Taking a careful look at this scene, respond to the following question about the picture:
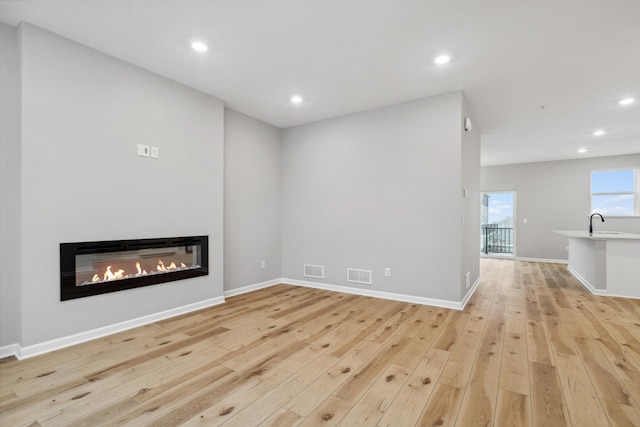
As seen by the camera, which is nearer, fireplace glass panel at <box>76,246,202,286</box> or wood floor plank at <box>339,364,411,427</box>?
wood floor plank at <box>339,364,411,427</box>

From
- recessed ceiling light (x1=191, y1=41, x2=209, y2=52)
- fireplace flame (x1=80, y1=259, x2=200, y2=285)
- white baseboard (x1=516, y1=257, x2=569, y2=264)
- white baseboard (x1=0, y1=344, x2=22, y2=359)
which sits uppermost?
recessed ceiling light (x1=191, y1=41, x2=209, y2=52)

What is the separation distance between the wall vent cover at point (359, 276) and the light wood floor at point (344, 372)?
798mm

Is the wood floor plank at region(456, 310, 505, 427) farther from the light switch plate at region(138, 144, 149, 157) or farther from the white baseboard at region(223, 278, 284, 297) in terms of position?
the light switch plate at region(138, 144, 149, 157)

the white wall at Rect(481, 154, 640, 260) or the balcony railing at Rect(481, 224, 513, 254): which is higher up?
the white wall at Rect(481, 154, 640, 260)

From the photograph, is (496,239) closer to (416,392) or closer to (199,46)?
(416,392)

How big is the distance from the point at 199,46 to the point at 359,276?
Result: 11.4ft

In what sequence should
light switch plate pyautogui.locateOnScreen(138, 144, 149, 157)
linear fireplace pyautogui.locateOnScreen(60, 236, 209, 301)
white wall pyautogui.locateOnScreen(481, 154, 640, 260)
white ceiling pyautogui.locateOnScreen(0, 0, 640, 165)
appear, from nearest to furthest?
white ceiling pyautogui.locateOnScreen(0, 0, 640, 165), linear fireplace pyautogui.locateOnScreen(60, 236, 209, 301), light switch plate pyautogui.locateOnScreen(138, 144, 149, 157), white wall pyautogui.locateOnScreen(481, 154, 640, 260)

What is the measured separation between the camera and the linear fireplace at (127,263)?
8.79ft

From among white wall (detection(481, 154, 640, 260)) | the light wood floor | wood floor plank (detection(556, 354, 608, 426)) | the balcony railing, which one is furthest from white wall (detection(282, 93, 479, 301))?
the balcony railing

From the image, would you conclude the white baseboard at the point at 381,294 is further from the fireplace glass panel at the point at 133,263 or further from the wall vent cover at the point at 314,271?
the fireplace glass panel at the point at 133,263

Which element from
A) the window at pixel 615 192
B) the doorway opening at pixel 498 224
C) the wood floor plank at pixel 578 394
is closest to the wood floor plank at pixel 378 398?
the wood floor plank at pixel 578 394

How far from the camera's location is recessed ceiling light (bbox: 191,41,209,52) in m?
2.74

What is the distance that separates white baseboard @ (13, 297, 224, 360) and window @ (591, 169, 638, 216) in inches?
368

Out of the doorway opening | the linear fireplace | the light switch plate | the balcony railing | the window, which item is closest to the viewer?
the linear fireplace
